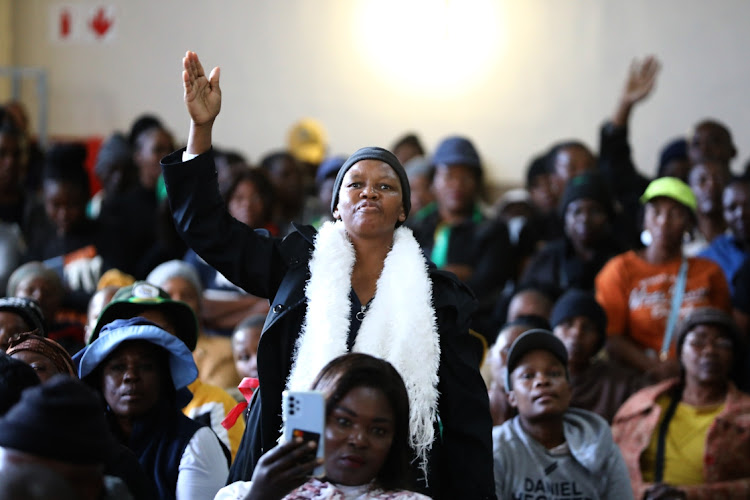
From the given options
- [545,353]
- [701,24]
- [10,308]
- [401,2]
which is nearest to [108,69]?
[401,2]

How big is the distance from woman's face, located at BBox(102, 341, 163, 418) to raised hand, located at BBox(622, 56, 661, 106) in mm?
3909

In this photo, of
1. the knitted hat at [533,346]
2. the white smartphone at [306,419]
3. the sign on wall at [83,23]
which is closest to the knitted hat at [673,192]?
the knitted hat at [533,346]

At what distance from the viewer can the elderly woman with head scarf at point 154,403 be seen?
10.8 ft

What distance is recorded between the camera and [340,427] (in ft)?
8.61

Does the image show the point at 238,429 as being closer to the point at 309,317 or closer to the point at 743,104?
the point at 309,317

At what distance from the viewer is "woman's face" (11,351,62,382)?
3152 millimetres

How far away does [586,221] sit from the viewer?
5.65 metres

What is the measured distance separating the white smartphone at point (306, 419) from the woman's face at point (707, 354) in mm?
2590

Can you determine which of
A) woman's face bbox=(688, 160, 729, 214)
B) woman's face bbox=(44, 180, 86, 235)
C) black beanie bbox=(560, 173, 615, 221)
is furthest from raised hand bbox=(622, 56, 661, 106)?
woman's face bbox=(44, 180, 86, 235)

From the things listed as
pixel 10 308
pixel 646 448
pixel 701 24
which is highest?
pixel 701 24

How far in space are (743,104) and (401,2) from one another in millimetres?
2777

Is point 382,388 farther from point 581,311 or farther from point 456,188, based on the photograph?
point 456,188

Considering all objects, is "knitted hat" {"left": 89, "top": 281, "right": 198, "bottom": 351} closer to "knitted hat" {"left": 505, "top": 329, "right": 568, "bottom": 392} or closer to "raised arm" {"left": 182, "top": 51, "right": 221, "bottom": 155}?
"raised arm" {"left": 182, "top": 51, "right": 221, "bottom": 155}

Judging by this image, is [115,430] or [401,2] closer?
[115,430]
